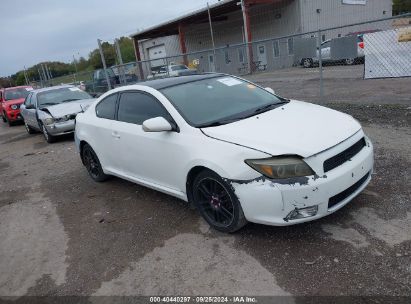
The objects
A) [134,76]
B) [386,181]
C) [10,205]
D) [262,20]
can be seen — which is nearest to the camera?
[386,181]

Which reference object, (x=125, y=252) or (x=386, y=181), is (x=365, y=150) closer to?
(x=386, y=181)

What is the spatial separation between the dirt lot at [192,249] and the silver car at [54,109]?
16.0 feet

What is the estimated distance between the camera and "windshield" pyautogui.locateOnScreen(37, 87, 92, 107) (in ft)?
37.1

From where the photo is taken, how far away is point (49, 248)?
431 centimetres

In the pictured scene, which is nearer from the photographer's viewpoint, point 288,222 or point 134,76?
point 288,222

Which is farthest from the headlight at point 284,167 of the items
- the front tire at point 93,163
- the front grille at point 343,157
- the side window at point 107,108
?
the front tire at point 93,163

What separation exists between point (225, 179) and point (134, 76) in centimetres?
1498

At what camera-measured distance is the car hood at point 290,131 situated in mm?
3447

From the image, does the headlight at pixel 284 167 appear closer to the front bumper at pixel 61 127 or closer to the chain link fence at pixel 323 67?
the chain link fence at pixel 323 67

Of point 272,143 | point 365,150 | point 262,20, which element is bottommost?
point 365,150

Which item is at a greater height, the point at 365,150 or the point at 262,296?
the point at 365,150

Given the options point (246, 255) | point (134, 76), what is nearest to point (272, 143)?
point (246, 255)

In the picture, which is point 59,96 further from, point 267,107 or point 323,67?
point 323,67

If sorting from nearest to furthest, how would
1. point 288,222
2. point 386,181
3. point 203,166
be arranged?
point 288,222, point 203,166, point 386,181
